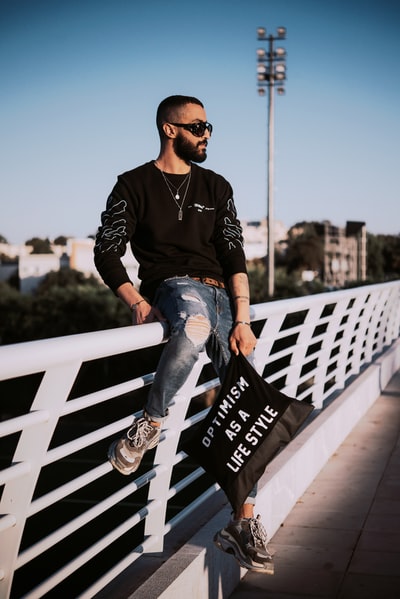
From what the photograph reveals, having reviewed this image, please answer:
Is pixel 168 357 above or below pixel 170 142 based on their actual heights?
below

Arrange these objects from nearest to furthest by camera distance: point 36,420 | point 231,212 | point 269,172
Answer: point 36,420 → point 231,212 → point 269,172

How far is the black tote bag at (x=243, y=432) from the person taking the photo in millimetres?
3244

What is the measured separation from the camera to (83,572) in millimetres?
14289

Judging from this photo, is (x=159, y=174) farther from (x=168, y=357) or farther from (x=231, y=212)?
(x=168, y=357)

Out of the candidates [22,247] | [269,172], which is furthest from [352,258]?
[269,172]

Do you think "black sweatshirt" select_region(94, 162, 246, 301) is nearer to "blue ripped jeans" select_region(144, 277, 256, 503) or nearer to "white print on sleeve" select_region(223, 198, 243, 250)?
"white print on sleeve" select_region(223, 198, 243, 250)

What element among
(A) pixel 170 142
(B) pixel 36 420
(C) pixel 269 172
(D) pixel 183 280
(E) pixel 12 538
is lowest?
(E) pixel 12 538

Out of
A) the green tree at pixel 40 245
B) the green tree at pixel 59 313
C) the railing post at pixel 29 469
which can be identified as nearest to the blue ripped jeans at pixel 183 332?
the railing post at pixel 29 469

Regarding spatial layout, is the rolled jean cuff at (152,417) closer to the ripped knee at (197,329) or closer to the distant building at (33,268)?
the ripped knee at (197,329)

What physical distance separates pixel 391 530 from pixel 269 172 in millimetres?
34567

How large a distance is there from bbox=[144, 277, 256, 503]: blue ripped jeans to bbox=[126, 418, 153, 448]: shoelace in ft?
0.13

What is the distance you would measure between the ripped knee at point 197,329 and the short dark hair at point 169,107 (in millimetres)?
875

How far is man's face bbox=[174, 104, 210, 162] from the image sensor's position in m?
3.52

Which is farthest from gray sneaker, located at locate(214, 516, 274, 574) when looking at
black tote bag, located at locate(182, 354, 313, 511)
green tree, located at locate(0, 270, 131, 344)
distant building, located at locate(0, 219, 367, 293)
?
distant building, located at locate(0, 219, 367, 293)
